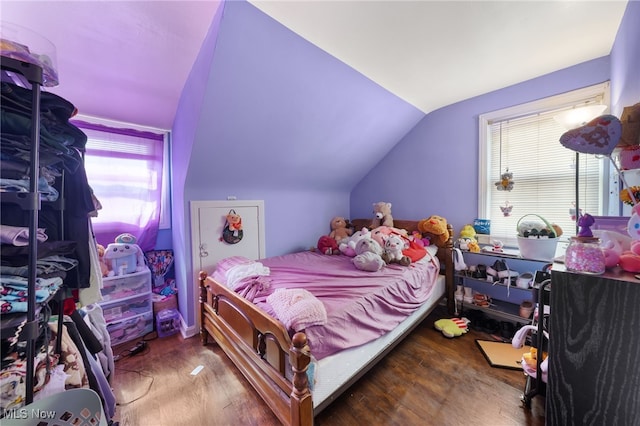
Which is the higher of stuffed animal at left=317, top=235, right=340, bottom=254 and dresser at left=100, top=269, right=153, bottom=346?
stuffed animal at left=317, top=235, right=340, bottom=254

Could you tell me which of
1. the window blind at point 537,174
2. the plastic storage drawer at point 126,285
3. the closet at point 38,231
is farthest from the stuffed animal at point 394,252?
the plastic storage drawer at point 126,285

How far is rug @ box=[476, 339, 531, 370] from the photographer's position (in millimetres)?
1854

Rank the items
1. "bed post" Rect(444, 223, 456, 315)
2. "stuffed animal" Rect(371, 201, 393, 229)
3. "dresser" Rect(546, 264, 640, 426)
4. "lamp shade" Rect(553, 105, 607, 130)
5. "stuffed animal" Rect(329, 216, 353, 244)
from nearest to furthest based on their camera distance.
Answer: "dresser" Rect(546, 264, 640, 426)
"lamp shade" Rect(553, 105, 607, 130)
"bed post" Rect(444, 223, 456, 315)
"stuffed animal" Rect(371, 201, 393, 229)
"stuffed animal" Rect(329, 216, 353, 244)

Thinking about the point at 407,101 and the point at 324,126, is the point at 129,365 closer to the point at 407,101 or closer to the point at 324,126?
the point at 324,126

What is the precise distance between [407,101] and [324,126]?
3.59 ft

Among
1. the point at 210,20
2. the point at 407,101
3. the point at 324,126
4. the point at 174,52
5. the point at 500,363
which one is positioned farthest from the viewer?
the point at 407,101

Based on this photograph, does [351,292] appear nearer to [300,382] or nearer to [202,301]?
[300,382]

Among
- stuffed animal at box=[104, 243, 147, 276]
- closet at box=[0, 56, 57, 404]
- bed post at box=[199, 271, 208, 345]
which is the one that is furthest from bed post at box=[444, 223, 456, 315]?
stuffed animal at box=[104, 243, 147, 276]

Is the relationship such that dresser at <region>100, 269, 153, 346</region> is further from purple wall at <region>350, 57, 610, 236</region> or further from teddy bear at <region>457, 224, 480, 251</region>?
teddy bear at <region>457, 224, 480, 251</region>

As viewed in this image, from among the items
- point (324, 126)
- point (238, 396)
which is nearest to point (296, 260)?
point (238, 396)

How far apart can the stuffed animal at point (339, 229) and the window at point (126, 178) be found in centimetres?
230

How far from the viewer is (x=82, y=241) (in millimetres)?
999

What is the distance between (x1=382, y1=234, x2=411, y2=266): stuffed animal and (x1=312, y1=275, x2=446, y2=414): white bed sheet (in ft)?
2.43

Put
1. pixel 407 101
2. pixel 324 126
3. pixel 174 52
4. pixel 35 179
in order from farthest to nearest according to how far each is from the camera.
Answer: pixel 407 101, pixel 324 126, pixel 174 52, pixel 35 179
